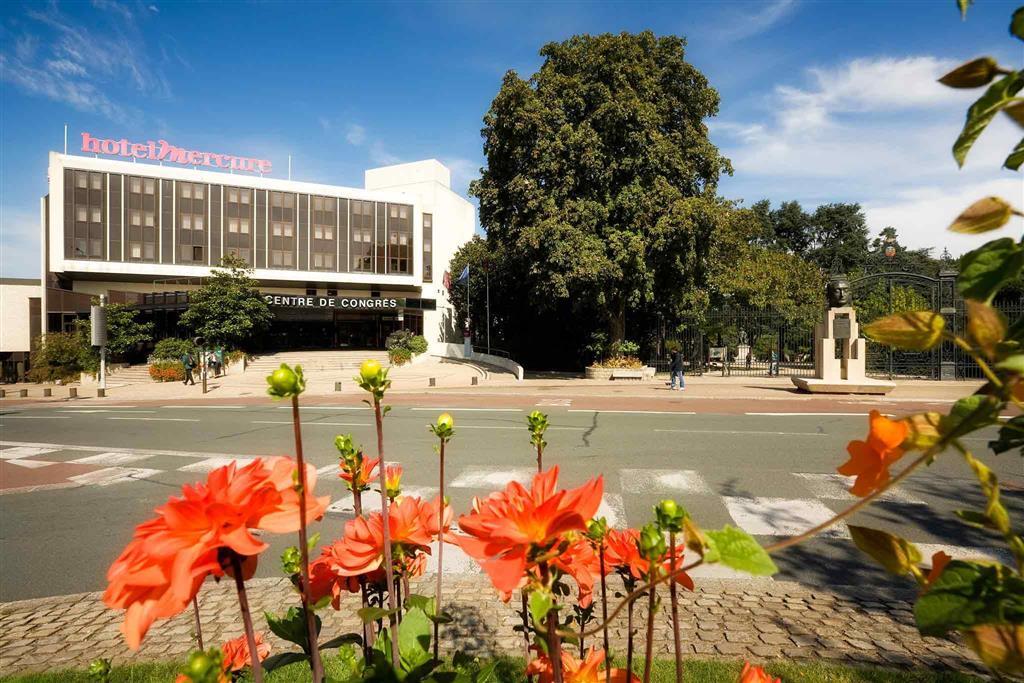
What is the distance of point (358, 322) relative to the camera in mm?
45156

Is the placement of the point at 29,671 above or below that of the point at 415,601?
below

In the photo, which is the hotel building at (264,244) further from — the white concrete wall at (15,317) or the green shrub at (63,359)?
the green shrub at (63,359)

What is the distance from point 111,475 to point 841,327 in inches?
753

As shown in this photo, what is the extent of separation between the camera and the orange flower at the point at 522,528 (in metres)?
0.74

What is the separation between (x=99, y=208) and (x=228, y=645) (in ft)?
152

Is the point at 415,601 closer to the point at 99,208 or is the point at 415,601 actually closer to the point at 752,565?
the point at 752,565

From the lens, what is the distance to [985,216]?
→ 543mm

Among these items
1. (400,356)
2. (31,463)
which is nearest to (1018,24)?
(31,463)

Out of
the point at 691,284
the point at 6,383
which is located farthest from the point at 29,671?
the point at 6,383

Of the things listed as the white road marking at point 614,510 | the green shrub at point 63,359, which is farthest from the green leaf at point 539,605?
the green shrub at point 63,359

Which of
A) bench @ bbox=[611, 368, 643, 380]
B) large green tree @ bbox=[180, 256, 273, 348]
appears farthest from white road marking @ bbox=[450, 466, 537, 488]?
large green tree @ bbox=[180, 256, 273, 348]

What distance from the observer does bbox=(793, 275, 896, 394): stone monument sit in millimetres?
16984

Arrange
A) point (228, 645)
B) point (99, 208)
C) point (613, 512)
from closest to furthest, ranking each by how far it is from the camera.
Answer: point (228, 645)
point (613, 512)
point (99, 208)

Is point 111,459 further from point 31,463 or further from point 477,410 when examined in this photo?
point 477,410
